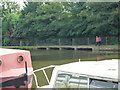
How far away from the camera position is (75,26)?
111 feet

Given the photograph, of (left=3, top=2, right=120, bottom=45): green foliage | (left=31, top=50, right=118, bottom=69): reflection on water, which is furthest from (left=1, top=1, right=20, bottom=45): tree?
(left=31, top=50, right=118, bottom=69): reflection on water

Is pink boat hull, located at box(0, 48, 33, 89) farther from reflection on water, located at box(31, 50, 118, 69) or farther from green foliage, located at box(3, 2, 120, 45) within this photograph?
green foliage, located at box(3, 2, 120, 45)

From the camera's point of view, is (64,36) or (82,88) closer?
(82,88)

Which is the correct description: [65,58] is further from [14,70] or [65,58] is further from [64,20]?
[64,20]

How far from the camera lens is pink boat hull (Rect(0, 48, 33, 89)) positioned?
820cm

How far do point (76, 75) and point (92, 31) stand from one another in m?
27.9

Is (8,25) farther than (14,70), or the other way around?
(8,25)

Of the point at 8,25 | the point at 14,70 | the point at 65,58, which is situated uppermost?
the point at 8,25

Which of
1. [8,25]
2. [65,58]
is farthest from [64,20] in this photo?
[65,58]

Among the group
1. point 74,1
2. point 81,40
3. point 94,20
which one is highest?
point 74,1

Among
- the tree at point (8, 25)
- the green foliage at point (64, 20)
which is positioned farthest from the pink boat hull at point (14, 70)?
the tree at point (8, 25)

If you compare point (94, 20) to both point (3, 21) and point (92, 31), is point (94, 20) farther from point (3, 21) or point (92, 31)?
point (3, 21)

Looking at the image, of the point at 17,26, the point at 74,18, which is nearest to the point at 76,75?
the point at 74,18

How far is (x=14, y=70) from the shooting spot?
882cm
